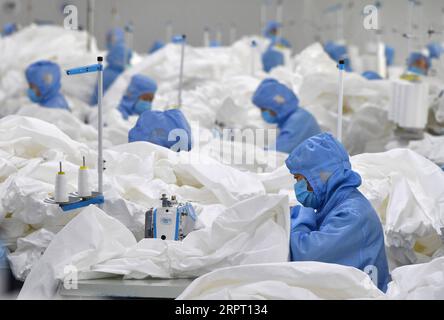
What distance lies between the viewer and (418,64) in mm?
7199

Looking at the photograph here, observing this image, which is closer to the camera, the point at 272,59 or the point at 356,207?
the point at 356,207

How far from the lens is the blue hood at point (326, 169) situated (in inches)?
121

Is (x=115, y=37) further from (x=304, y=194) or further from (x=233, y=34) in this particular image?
(x=304, y=194)

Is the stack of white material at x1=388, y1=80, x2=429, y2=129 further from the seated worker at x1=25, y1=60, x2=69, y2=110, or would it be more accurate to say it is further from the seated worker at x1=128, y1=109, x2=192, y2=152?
the seated worker at x1=25, y1=60, x2=69, y2=110

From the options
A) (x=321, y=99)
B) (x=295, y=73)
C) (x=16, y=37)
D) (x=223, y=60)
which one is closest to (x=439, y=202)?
(x=321, y=99)

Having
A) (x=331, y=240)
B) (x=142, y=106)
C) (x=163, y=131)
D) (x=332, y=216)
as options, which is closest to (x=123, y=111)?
(x=142, y=106)

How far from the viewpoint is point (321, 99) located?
21.4 ft

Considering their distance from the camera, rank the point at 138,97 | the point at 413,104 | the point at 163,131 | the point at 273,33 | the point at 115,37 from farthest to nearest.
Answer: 1. the point at 273,33
2. the point at 115,37
3. the point at 138,97
4. the point at 413,104
5. the point at 163,131

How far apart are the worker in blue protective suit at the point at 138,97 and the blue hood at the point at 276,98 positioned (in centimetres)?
86

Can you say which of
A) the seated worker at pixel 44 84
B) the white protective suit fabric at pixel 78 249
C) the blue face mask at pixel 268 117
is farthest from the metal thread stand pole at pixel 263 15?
the white protective suit fabric at pixel 78 249

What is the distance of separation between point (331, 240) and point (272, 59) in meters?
6.02

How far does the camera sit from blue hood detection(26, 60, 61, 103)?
6.20 meters

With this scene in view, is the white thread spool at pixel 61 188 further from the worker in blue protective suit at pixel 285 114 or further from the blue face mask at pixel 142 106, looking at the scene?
the blue face mask at pixel 142 106

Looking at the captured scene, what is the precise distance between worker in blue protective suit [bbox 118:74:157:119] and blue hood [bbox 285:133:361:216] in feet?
9.84
